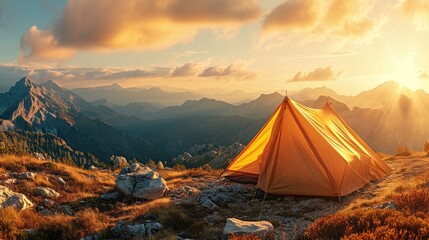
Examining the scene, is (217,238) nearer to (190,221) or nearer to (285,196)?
(190,221)

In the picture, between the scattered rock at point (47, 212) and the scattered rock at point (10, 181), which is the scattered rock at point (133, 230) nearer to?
the scattered rock at point (47, 212)

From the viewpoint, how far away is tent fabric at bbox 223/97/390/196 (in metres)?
16.4

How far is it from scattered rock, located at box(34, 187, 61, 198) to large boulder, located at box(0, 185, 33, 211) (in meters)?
1.78

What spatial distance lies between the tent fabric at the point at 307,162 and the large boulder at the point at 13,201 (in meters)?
10.8

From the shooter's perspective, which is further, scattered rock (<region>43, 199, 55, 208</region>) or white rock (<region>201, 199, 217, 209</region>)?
white rock (<region>201, 199, 217, 209</region>)

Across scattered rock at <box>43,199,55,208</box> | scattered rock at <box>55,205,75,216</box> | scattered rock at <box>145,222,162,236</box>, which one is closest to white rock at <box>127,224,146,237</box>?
scattered rock at <box>145,222,162,236</box>

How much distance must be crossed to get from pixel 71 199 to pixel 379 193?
1538cm

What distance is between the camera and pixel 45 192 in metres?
15.4

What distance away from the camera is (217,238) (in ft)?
33.8


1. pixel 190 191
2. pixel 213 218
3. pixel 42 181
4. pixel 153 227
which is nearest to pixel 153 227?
pixel 153 227

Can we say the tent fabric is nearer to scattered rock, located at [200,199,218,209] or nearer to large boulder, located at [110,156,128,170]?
scattered rock, located at [200,199,218,209]

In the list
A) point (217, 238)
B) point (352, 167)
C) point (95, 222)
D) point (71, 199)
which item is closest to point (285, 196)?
point (352, 167)

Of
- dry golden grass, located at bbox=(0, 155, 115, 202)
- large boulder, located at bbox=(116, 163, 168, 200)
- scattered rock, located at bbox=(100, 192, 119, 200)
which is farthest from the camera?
large boulder, located at bbox=(116, 163, 168, 200)

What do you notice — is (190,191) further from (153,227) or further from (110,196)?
(153,227)
